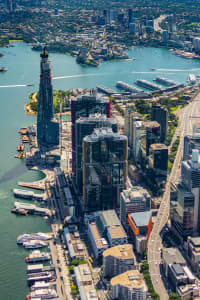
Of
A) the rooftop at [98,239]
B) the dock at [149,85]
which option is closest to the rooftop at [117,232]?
the rooftop at [98,239]

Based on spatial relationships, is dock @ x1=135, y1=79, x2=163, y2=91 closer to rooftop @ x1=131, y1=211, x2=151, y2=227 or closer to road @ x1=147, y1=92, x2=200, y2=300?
road @ x1=147, y1=92, x2=200, y2=300

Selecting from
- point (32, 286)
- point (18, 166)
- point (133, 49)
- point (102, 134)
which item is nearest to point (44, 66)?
point (18, 166)

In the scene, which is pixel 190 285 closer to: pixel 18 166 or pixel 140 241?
pixel 140 241

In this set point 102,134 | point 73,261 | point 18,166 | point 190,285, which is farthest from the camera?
point 18,166

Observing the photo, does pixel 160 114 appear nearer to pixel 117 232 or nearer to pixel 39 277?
pixel 117 232

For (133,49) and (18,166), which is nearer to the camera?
(18,166)

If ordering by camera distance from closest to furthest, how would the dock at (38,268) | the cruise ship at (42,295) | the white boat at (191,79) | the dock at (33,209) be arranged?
the cruise ship at (42,295)
the dock at (38,268)
the dock at (33,209)
the white boat at (191,79)

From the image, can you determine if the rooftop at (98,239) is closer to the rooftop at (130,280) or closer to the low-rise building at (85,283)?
the low-rise building at (85,283)
